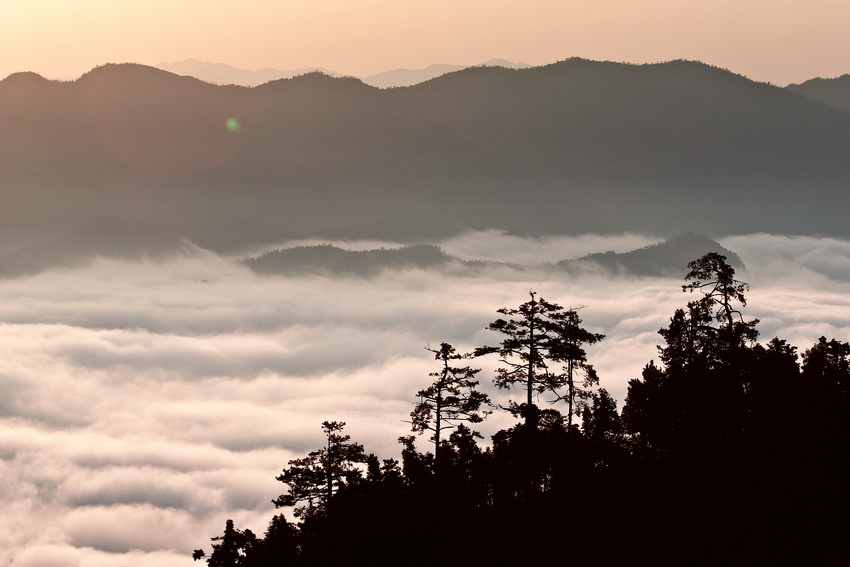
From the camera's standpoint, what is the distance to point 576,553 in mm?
36781

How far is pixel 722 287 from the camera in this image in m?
44.9

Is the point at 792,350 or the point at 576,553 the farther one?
the point at 792,350

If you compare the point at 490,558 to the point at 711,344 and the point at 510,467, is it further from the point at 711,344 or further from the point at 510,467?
the point at 711,344

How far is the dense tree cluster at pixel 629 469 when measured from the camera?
114 feet

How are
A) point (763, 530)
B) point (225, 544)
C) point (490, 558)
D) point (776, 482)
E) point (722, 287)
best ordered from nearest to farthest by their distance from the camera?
point (763, 530) < point (776, 482) < point (490, 558) < point (722, 287) < point (225, 544)

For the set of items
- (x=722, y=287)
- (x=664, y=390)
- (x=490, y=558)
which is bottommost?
(x=490, y=558)

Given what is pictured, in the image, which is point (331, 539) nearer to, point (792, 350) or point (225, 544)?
point (225, 544)

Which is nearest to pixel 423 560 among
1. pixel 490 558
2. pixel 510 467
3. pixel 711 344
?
pixel 490 558

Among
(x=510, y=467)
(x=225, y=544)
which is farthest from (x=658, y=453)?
(x=225, y=544)

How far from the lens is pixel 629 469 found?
133 ft

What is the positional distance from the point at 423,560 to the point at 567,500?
6465 millimetres

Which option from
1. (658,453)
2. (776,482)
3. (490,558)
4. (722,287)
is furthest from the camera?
(722,287)

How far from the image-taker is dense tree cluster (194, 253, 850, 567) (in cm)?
3462

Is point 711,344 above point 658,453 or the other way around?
above
